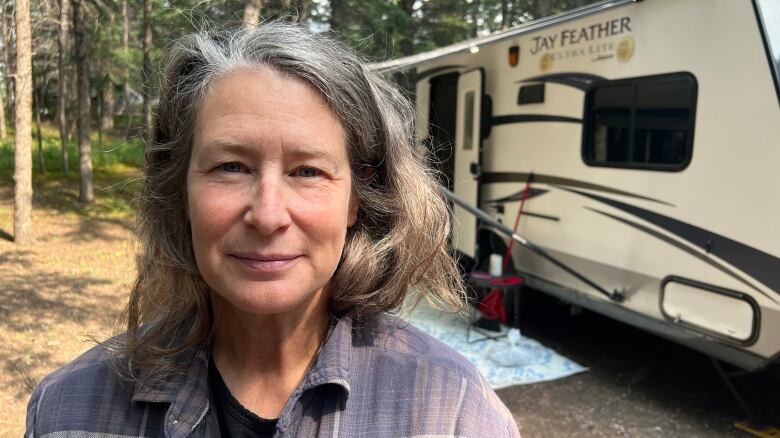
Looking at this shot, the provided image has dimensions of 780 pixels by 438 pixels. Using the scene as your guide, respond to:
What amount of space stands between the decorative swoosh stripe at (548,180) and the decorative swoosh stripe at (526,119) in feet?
1.61

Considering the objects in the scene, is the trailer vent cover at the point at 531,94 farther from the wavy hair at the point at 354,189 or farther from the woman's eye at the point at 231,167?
the woman's eye at the point at 231,167

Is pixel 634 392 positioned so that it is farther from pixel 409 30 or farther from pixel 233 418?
pixel 409 30

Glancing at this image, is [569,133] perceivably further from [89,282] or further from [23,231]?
[23,231]

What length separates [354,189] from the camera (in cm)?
133

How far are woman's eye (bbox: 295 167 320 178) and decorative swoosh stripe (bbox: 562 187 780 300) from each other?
140 inches

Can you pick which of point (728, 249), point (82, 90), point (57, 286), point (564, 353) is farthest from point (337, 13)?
point (728, 249)

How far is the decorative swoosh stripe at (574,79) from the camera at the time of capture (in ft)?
16.9

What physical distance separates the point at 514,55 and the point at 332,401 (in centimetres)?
530

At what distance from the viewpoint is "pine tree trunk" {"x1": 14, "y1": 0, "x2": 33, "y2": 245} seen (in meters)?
8.14

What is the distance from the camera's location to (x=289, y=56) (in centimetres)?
118

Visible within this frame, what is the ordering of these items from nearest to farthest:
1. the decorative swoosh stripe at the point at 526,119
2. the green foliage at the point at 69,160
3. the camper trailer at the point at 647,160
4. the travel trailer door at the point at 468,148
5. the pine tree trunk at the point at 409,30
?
the camper trailer at the point at 647,160, the decorative swoosh stripe at the point at 526,119, the travel trailer door at the point at 468,148, the pine tree trunk at the point at 409,30, the green foliage at the point at 69,160

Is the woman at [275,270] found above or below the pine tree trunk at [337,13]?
below

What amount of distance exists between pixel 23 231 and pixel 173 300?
8.84 m

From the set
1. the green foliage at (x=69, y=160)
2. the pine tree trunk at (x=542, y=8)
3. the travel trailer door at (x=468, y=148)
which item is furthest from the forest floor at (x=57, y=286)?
the pine tree trunk at (x=542, y=8)
